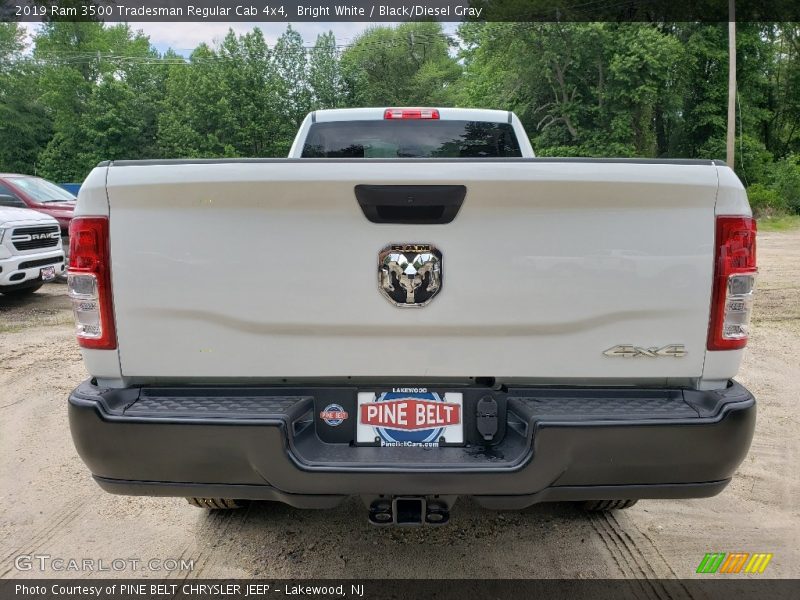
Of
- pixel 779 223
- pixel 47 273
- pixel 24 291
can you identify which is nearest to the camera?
pixel 47 273

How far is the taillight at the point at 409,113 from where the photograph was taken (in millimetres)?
4312

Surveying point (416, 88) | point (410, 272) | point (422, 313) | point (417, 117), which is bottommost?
point (422, 313)

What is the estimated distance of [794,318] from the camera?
789cm

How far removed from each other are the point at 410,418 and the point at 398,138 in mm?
2715

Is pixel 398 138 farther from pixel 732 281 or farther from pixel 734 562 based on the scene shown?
pixel 734 562

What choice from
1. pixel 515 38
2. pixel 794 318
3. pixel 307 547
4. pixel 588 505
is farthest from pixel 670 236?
pixel 515 38

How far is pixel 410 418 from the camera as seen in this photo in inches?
86.4

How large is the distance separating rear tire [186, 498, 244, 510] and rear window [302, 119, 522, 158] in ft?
8.01

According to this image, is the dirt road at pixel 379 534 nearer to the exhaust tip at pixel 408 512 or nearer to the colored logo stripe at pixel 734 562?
the colored logo stripe at pixel 734 562

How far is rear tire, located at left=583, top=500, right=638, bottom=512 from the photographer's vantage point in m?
3.06

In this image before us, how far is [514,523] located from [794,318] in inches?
261

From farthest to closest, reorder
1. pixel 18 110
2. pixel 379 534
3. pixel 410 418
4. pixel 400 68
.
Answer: pixel 400 68, pixel 18 110, pixel 379 534, pixel 410 418

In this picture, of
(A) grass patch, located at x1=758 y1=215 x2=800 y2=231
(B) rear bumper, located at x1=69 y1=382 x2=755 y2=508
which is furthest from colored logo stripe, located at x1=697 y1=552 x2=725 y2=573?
(A) grass patch, located at x1=758 y1=215 x2=800 y2=231

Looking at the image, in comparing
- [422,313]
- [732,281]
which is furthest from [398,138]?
[732,281]
